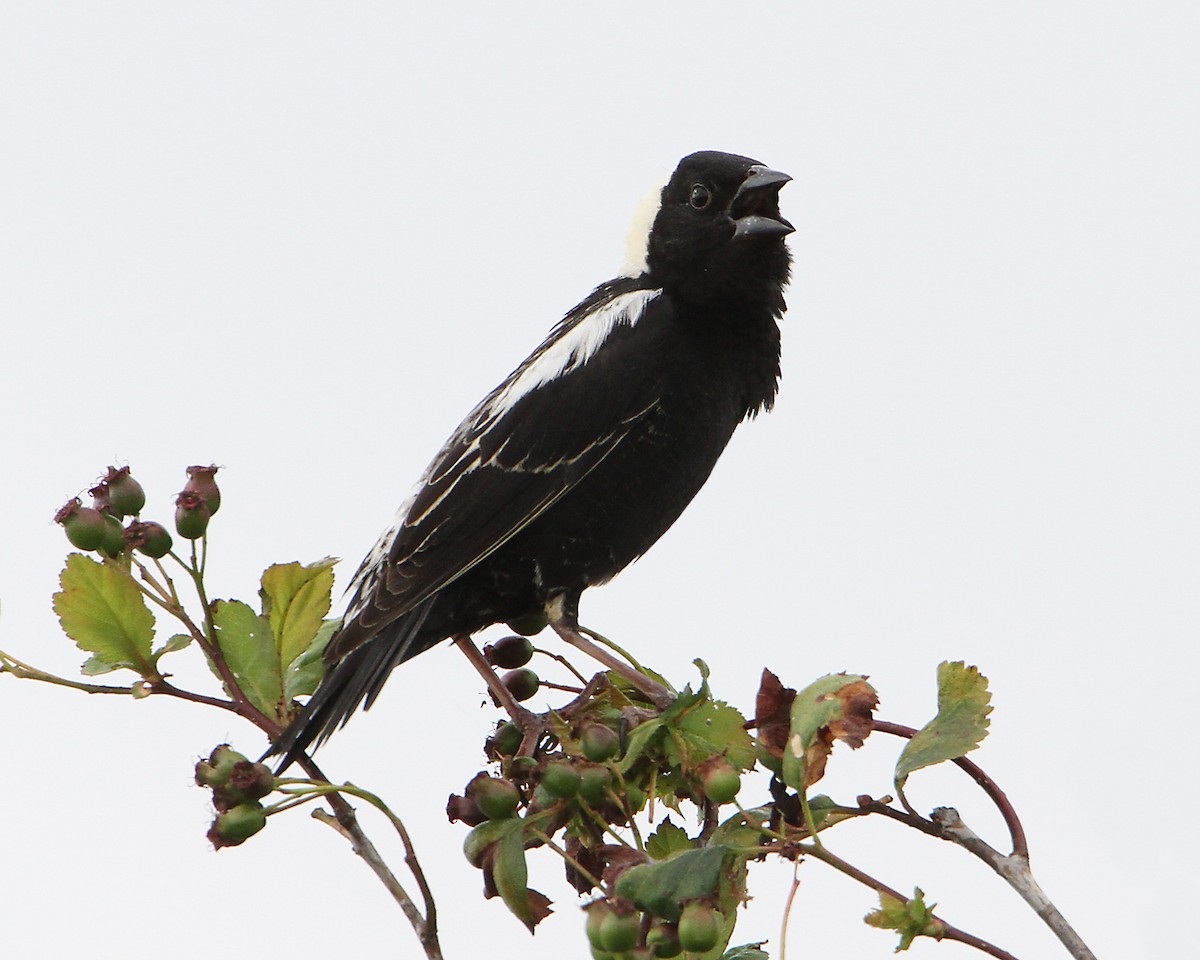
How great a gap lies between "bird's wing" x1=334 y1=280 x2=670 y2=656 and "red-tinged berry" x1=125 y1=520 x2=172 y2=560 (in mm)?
1159

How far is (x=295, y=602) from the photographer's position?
2.25 metres

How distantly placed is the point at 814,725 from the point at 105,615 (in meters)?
1.04

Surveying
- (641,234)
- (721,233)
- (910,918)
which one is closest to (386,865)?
(910,918)

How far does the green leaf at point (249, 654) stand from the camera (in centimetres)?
209

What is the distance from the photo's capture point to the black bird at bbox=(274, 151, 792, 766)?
11.3ft

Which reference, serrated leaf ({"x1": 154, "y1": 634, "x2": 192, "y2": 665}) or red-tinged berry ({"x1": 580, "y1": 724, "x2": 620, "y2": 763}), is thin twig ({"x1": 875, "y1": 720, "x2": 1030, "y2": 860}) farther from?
serrated leaf ({"x1": 154, "y1": 634, "x2": 192, "y2": 665})

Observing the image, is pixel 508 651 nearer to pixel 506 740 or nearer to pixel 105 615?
pixel 506 740

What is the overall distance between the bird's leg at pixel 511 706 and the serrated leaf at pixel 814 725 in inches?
34.5

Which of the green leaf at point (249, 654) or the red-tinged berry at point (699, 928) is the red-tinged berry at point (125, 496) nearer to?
the green leaf at point (249, 654)

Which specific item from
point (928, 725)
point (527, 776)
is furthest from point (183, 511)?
point (928, 725)

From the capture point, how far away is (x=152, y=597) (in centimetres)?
206

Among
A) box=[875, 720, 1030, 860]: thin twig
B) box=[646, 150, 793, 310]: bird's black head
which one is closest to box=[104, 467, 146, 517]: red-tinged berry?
box=[875, 720, 1030, 860]: thin twig

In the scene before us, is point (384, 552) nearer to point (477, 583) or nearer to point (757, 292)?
point (477, 583)

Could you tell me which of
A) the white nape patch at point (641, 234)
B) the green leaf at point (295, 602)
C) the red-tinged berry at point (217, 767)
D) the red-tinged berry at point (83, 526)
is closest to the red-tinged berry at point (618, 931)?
the red-tinged berry at point (217, 767)
